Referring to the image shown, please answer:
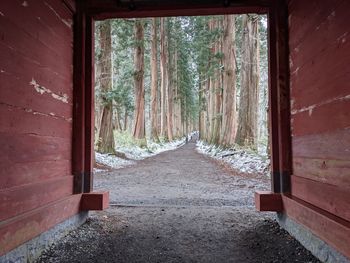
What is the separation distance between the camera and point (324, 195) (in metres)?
3.19

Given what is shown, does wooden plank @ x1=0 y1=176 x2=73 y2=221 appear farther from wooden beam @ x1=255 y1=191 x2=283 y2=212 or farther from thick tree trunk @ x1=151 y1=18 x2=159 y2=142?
thick tree trunk @ x1=151 y1=18 x2=159 y2=142

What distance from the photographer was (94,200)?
4676 mm

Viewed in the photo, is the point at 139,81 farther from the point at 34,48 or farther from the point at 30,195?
the point at 30,195

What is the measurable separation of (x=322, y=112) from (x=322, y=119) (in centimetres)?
7

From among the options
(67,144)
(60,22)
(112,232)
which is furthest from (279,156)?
(60,22)

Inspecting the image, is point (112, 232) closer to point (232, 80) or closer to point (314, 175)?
point (314, 175)

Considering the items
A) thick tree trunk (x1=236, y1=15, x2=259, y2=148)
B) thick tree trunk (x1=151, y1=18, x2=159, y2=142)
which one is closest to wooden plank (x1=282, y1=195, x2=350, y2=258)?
thick tree trunk (x1=236, y1=15, x2=259, y2=148)

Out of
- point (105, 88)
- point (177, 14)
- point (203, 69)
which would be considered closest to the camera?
point (177, 14)

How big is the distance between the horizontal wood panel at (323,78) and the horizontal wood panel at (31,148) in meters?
2.72

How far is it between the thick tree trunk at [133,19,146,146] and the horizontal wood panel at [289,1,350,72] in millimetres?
14856

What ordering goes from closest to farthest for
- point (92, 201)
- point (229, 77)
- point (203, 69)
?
point (92, 201) → point (229, 77) → point (203, 69)

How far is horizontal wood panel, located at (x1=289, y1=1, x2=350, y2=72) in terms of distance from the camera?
2.73 meters

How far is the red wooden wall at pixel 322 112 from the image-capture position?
2.71 meters

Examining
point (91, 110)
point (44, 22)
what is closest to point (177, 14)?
point (91, 110)
